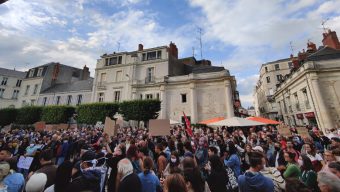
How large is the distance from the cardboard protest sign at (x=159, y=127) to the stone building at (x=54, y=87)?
24406mm

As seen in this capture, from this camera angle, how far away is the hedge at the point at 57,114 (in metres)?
25.1

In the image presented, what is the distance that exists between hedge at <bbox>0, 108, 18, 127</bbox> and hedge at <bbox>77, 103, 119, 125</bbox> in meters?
15.1

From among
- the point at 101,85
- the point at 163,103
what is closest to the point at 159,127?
the point at 163,103

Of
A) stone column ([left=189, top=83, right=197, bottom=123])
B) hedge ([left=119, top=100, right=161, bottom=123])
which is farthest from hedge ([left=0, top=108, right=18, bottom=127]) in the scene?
stone column ([left=189, top=83, right=197, bottom=123])

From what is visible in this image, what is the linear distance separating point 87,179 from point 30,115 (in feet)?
108

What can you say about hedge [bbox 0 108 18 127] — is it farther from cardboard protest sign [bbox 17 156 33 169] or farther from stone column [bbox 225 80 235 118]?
stone column [bbox 225 80 235 118]

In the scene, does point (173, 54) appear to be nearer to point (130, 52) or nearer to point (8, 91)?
point (130, 52)

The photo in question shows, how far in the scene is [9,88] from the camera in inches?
1467

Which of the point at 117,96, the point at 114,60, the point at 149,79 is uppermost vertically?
the point at 114,60

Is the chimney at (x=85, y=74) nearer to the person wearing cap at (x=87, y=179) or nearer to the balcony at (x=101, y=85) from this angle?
the balcony at (x=101, y=85)

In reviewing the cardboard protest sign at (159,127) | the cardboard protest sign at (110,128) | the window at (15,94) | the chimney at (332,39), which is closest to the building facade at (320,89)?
the chimney at (332,39)

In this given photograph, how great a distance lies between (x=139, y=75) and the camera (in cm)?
Result: 2734

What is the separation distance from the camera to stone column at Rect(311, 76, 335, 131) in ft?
52.9

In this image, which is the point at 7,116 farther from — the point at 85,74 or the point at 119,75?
the point at 119,75
